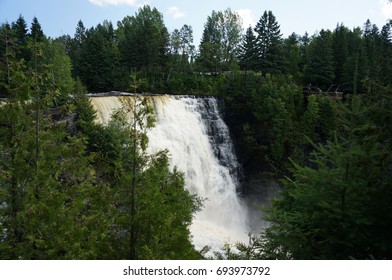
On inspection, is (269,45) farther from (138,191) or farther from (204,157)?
(138,191)

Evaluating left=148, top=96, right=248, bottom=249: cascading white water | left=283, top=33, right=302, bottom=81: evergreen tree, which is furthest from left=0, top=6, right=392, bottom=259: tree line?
left=283, top=33, right=302, bottom=81: evergreen tree

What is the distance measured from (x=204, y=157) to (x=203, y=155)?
0.67 ft

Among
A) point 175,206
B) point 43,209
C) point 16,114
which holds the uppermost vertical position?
point 16,114

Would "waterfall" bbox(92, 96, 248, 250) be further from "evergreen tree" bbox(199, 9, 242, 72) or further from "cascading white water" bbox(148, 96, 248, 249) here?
"evergreen tree" bbox(199, 9, 242, 72)

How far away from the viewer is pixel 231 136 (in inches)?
1346

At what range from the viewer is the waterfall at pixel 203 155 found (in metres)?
25.3

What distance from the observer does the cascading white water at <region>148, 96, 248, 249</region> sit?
2614 centimetres

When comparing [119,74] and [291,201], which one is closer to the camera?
[291,201]

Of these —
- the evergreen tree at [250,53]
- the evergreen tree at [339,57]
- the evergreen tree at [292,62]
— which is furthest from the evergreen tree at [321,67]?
the evergreen tree at [250,53]

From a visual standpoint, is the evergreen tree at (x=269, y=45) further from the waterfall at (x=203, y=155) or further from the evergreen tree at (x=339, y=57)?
the waterfall at (x=203, y=155)

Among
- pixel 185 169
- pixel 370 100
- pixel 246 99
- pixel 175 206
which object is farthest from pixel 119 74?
pixel 370 100
